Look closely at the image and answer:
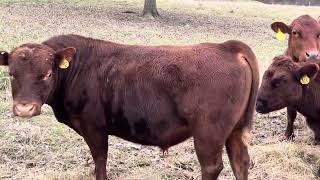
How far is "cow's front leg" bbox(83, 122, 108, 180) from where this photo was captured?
5.19 meters

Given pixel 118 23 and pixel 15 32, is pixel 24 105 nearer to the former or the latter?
pixel 15 32

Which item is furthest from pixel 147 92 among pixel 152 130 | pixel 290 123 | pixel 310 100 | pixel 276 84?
pixel 290 123

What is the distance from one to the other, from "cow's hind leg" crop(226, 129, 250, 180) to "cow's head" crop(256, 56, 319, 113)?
1.46m

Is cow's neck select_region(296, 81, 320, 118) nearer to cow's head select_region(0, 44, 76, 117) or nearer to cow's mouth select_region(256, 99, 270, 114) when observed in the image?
cow's mouth select_region(256, 99, 270, 114)

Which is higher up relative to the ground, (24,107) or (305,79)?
(24,107)

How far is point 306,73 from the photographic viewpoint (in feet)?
20.8

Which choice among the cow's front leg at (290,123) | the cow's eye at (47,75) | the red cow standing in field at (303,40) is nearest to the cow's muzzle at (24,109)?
the cow's eye at (47,75)

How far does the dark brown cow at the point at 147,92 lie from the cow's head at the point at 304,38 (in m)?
3.08

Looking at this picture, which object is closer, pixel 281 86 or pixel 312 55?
pixel 281 86

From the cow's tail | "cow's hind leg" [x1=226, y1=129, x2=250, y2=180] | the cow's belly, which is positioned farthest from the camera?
"cow's hind leg" [x1=226, y1=129, x2=250, y2=180]

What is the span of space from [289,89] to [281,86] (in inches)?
4.4

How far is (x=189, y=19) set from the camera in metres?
23.3

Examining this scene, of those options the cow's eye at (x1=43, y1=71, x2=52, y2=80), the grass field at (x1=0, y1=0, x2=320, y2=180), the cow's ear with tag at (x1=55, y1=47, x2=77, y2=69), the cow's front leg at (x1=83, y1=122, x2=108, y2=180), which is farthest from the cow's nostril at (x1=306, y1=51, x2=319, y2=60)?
the cow's eye at (x1=43, y1=71, x2=52, y2=80)

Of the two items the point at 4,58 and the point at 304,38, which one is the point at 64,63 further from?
the point at 304,38
